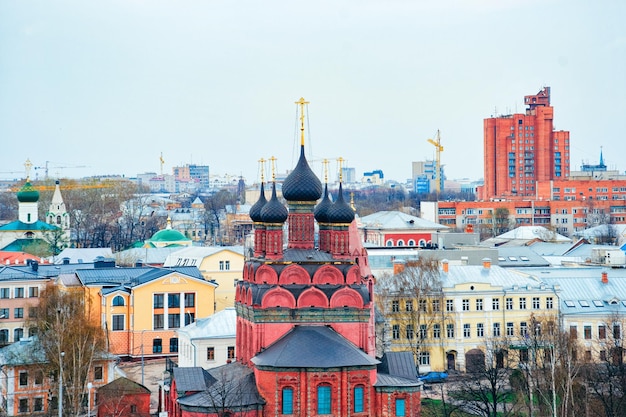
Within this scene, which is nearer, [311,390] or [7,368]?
[311,390]

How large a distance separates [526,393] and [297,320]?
34.5 feet

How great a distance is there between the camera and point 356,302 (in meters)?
36.7

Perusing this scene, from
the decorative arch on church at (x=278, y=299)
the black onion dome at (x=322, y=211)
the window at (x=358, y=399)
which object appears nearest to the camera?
the window at (x=358, y=399)

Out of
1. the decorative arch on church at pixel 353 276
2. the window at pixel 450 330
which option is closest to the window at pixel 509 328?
the window at pixel 450 330

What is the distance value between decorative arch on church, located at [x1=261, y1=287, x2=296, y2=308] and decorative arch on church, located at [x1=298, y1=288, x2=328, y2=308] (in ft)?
0.82

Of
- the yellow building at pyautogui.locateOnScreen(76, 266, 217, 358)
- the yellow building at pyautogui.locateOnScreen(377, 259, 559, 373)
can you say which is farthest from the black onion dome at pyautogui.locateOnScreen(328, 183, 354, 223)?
the yellow building at pyautogui.locateOnScreen(76, 266, 217, 358)

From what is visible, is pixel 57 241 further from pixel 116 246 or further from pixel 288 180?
pixel 288 180

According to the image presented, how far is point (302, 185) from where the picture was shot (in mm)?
38125

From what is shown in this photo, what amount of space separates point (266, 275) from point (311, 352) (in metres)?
3.01

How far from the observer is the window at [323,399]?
34.6 m

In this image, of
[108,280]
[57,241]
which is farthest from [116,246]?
[108,280]

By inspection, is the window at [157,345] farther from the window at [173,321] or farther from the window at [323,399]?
the window at [323,399]

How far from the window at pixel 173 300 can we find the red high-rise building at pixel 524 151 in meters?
87.1

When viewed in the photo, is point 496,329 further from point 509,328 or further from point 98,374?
point 98,374
